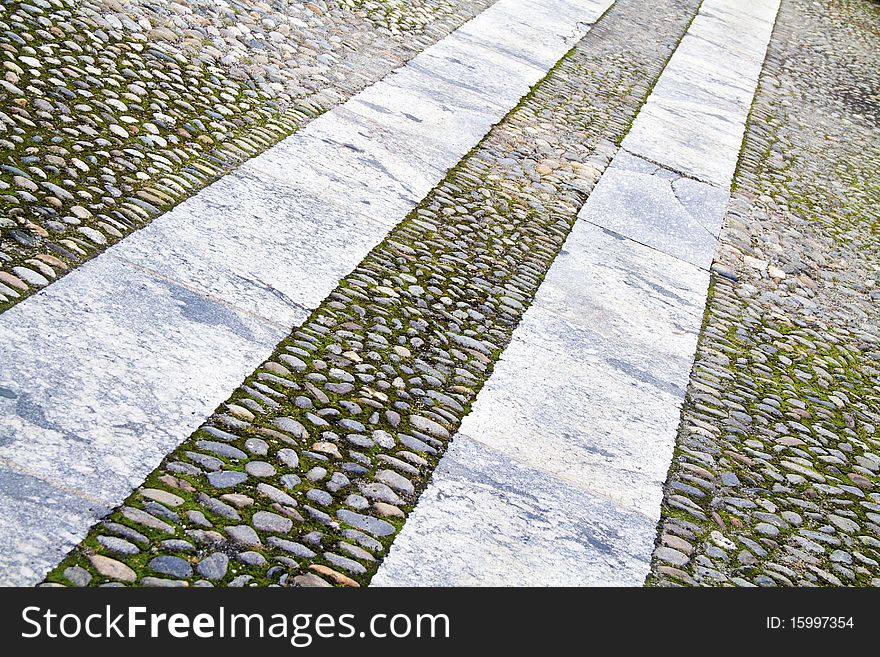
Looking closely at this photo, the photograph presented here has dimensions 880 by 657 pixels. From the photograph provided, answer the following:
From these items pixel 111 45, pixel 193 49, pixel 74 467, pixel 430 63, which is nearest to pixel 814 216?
pixel 430 63

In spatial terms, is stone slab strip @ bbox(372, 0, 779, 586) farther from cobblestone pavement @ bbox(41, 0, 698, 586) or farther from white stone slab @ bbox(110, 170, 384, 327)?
white stone slab @ bbox(110, 170, 384, 327)

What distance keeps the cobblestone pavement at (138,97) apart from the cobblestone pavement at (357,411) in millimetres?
936

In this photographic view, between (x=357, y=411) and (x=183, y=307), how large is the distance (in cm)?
78

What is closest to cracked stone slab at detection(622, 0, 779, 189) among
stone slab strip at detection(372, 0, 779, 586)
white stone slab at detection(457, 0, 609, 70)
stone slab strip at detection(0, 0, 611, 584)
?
stone slab strip at detection(372, 0, 779, 586)

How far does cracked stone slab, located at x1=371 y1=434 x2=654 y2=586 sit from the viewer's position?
273 cm

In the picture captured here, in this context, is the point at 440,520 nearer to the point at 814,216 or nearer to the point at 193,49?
the point at 193,49

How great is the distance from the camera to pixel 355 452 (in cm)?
306

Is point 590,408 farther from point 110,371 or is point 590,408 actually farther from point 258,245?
point 110,371

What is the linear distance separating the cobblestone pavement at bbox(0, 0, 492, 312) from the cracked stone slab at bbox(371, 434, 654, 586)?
1600 mm

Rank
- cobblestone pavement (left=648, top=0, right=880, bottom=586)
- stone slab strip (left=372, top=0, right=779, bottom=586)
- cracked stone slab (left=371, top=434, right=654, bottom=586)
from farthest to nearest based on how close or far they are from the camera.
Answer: cobblestone pavement (left=648, top=0, right=880, bottom=586) → stone slab strip (left=372, top=0, right=779, bottom=586) → cracked stone slab (left=371, top=434, right=654, bottom=586)

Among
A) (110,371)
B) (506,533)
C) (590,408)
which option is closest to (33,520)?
(110,371)

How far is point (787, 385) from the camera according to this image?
4.23 meters

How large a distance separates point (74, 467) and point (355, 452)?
0.89 m
